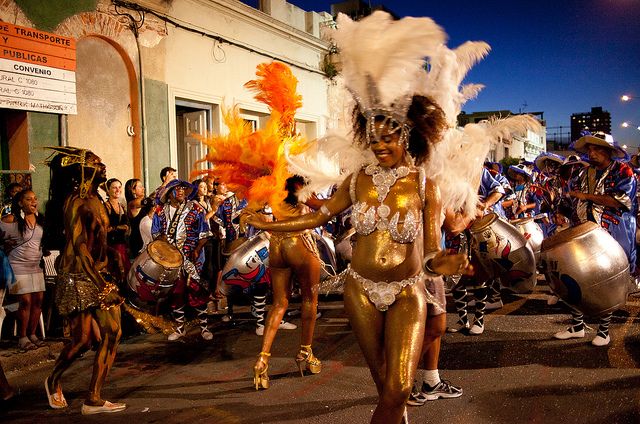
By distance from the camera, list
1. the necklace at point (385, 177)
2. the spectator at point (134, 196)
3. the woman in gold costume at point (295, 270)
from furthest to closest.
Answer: the spectator at point (134, 196), the woman in gold costume at point (295, 270), the necklace at point (385, 177)

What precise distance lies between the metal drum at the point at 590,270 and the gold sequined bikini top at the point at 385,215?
7.83 feet

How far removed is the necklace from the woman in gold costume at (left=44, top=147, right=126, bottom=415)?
228 centimetres

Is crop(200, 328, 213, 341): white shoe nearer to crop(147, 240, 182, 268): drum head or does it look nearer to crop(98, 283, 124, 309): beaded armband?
crop(147, 240, 182, 268): drum head

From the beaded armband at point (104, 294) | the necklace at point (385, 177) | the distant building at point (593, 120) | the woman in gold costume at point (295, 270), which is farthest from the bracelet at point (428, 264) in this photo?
the distant building at point (593, 120)

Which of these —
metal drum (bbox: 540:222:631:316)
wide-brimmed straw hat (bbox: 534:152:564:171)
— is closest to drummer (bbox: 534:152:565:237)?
wide-brimmed straw hat (bbox: 534:152:564:171)

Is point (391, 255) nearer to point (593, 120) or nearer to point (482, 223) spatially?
point (482, 223)

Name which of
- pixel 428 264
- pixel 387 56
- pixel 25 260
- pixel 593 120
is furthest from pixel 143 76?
pixel 593 120

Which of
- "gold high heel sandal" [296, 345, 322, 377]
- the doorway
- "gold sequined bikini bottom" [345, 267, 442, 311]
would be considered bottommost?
"gold high heel sandal" [296, 345, 322, 377]

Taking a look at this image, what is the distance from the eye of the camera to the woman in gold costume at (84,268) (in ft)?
13.5

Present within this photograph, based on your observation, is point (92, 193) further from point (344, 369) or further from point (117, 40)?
point (117, 40)

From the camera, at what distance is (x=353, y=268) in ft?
10.5

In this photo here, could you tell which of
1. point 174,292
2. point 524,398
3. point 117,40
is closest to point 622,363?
point 524,398

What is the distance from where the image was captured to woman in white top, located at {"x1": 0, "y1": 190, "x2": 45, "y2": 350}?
6023 mm

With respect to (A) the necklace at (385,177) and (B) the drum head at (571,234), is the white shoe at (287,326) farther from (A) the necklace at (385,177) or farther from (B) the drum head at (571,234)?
(A) the necklace at (385,177)
